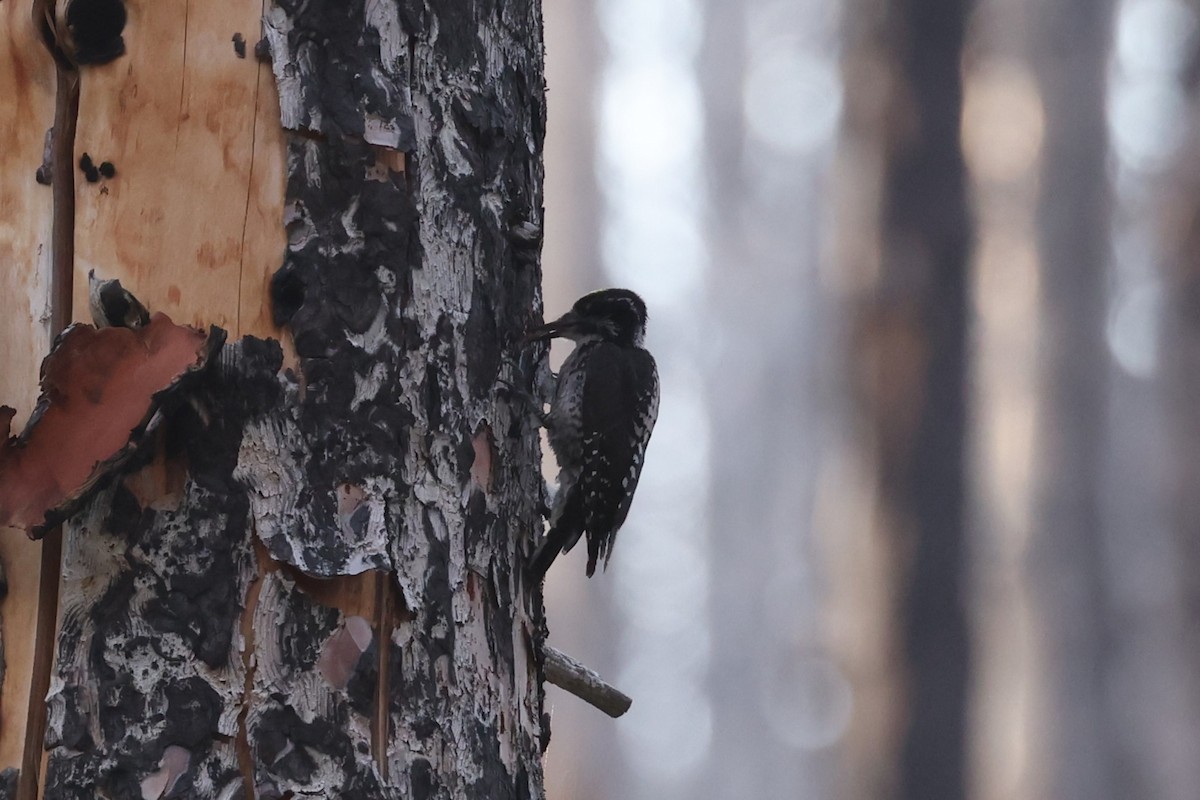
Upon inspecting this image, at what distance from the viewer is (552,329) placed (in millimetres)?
2609

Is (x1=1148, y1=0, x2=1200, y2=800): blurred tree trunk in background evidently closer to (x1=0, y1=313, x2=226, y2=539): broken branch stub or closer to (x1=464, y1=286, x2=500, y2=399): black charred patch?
(x1=464, y1=286, x2=500, y2=399): black charred patch

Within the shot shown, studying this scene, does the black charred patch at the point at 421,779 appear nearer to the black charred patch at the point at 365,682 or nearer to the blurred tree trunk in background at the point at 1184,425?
the black charred patch at the point at 365,682

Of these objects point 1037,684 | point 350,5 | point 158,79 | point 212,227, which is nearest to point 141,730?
point 212,227

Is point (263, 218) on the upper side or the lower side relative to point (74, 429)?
upper

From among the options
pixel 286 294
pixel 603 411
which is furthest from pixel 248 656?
pixel 603 411

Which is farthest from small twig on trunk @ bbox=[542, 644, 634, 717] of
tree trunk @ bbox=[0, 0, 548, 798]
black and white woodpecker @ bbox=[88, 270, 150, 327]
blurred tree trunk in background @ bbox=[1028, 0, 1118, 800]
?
blurred tree trunk in background @ bbox=[1028, 0, 1118, 800]

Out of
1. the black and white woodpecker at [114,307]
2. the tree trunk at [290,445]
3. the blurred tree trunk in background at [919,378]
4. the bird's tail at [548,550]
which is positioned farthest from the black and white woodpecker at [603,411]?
the black and white woodpecker at [114,307]

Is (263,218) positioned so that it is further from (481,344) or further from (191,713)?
(191,713)

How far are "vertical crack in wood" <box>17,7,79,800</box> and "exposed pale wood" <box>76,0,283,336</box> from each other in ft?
0.05

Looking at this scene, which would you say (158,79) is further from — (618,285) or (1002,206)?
(1002,206)

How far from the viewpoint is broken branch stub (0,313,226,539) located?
1439 millimetres

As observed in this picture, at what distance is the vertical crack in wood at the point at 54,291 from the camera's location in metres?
1.52

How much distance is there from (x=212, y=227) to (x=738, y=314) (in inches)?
80.5

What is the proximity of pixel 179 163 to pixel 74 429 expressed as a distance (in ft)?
1.25
